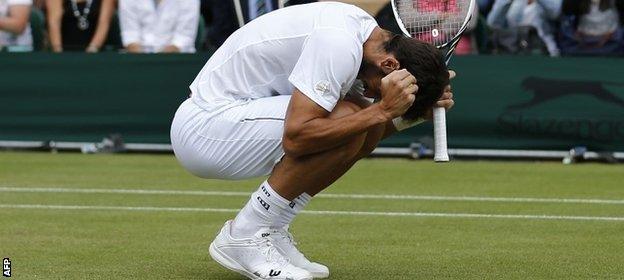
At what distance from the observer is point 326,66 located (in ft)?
19.0

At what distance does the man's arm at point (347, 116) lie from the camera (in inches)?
229

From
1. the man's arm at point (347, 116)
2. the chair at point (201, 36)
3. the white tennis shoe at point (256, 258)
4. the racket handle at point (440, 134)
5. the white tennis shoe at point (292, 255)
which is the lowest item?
the chair at point (201, 36)

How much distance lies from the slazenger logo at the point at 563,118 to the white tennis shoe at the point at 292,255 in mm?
6784

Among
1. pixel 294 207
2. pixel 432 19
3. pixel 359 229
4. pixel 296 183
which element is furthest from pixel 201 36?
pixel 296 183

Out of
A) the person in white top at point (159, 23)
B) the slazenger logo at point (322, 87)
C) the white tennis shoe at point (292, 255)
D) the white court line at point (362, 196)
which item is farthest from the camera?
the person in white top at point (159, 23)

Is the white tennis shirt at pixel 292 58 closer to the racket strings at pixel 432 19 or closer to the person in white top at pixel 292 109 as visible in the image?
the person in white top at pixel 292 109

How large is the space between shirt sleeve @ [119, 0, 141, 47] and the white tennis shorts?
26.5 ft

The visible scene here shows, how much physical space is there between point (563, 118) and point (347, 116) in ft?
24.4

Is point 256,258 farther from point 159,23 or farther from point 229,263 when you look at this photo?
point 159,23

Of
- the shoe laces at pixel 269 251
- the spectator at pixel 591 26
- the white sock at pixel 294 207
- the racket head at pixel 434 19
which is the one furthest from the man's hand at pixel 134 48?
the shoe laces at pixel 269 251

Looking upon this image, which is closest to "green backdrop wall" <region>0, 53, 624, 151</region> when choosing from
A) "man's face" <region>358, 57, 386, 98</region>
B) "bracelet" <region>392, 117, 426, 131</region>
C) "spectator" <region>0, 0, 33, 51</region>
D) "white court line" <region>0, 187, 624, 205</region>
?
"spectator" <region>0, 0, 33, 51</region>

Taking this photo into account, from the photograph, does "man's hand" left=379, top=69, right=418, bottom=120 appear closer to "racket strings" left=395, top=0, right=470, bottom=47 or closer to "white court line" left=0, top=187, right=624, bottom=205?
"racket strings" left=395, top=0, right=470, bottom=47

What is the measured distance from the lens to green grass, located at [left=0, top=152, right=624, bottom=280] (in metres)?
6.74

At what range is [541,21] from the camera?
14.7 metres
